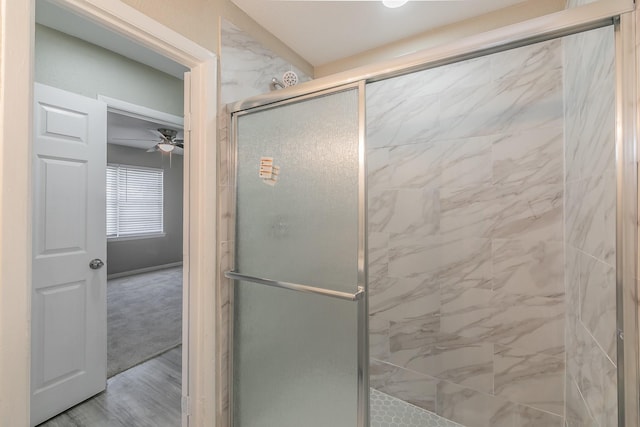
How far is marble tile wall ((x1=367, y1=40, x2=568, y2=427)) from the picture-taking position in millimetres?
1472

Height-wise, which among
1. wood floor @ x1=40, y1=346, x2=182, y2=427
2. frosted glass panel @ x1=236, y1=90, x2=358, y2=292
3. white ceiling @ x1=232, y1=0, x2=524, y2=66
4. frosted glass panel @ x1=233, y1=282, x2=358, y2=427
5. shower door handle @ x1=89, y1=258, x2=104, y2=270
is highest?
white ceiling @ x1=232, y1=0, x2=524, y2=66

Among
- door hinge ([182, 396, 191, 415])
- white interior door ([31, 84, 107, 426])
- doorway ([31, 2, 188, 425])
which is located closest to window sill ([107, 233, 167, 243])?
doorway ([31, 2, 188, 425])

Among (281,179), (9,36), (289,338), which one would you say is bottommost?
(289,338)

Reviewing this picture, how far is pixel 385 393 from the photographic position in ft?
6.39

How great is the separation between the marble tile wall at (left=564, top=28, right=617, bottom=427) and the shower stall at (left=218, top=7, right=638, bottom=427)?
10 millimetres

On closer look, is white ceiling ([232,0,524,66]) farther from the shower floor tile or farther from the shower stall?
the shower floor tile

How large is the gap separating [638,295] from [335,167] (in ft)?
3.20

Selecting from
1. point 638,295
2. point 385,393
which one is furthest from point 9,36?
point 385,393

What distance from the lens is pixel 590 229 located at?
1.11m

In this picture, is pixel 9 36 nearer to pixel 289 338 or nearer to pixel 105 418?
pixel 289 338

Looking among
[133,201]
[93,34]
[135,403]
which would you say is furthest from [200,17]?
[133,201]

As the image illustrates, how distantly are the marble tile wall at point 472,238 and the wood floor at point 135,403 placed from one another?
1.46 meters

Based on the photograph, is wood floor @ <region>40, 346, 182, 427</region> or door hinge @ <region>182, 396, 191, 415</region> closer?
door hinge @ <region>182, 396, 191, 415</region>

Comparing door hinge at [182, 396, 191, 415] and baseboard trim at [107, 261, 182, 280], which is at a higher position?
door hinge at [182, 396, 191, 415]
